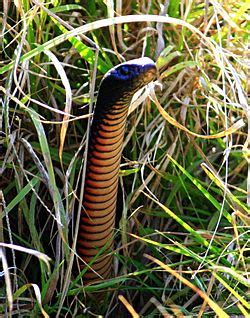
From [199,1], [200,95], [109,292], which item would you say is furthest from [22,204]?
[199,1]

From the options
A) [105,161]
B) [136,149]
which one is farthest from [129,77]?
[136,149]

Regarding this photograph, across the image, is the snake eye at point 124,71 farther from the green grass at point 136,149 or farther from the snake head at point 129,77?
the green grass at point 136,149

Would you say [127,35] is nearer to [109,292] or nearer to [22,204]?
[22,204]

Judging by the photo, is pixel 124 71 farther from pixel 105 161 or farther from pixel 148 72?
pixel 105 161

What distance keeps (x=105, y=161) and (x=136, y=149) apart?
0.85 ft

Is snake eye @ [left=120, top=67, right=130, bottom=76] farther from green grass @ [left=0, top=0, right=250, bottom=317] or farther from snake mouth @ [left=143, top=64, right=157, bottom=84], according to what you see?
green grass @ [left=0, top=0, right=250, bottom=317]

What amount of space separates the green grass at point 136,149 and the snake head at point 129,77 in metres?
0.13

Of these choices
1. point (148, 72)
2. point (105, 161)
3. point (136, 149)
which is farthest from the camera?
point (136, 149)

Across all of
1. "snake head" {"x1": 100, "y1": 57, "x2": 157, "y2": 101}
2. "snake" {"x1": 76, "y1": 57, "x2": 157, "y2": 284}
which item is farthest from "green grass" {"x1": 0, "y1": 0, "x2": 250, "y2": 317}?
"snake head" {"x1": 100, "y1": 57, "x2": 157, "y2": 101}

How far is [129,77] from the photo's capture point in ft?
3.67

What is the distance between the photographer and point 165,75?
55.6 inches

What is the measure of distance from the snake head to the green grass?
0.13m

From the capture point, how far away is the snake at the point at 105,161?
1.13m

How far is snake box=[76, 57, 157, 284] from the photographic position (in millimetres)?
1130
